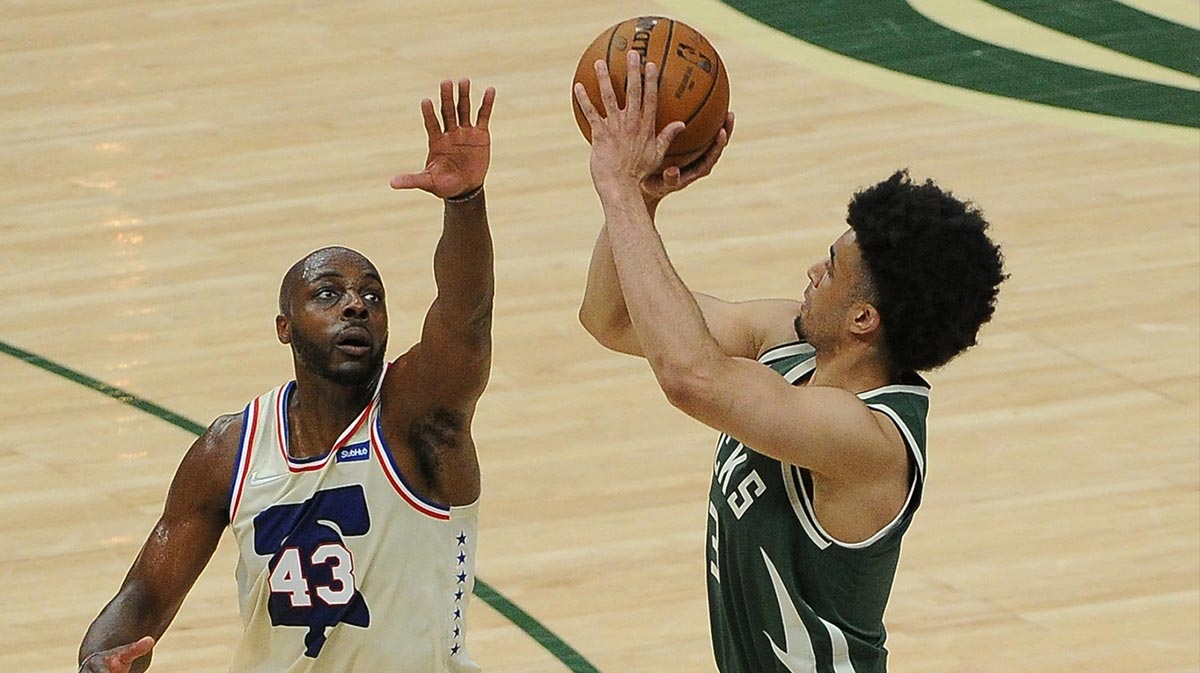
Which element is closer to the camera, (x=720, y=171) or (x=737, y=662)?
(x=737, y=662)

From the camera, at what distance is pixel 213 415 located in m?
7.49

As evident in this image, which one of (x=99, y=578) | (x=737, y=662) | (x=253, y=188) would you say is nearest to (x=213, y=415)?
(x=99, y=578)

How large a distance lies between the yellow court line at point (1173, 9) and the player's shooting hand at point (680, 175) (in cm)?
734

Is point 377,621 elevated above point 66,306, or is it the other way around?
point 377,621

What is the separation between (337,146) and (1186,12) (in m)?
4.48

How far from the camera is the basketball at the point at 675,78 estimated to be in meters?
4.07

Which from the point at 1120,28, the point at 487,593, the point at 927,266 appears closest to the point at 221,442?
the point at 927,266

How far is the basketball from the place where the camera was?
4.07m

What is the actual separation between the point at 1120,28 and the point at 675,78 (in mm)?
7284

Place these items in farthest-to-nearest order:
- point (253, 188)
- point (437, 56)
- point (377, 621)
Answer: point (437, 56)
point (253, 188)
point (377, 621)

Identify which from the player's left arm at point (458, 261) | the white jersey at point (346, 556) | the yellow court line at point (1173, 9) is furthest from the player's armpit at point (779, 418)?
the yellow court line at point (1173, 9)

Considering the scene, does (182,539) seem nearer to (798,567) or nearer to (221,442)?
(221,442)

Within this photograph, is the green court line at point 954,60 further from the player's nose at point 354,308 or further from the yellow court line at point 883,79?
the player's nose at point 354,308

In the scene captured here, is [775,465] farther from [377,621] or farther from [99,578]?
[99,578]
